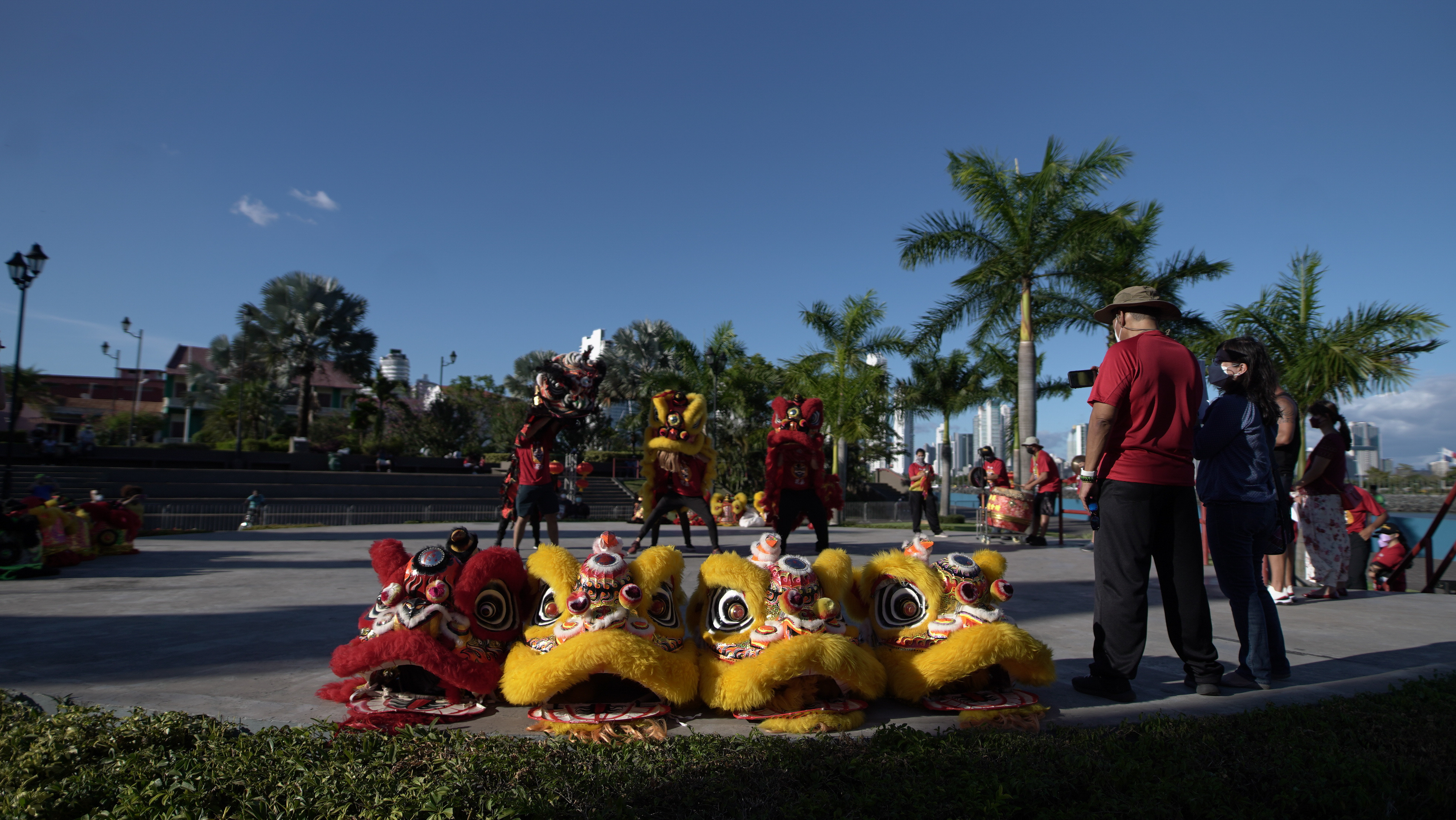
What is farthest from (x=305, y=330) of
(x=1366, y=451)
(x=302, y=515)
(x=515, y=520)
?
(x=1366, y=451)

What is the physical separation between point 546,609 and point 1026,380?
51.3 ft

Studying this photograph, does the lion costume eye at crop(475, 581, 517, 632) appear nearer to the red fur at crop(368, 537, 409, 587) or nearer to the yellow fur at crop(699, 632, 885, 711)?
the red fur at crop(368, 537, 409, 587)

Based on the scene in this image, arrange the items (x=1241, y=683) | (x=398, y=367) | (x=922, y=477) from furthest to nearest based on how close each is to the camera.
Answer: (x=398, y=367) → (x=922, y=477) → (x=1241, y=683)

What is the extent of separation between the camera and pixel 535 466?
8.14 meters

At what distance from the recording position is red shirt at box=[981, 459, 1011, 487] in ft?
41.2

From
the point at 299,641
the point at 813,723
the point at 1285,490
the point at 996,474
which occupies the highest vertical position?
the point at 996,474

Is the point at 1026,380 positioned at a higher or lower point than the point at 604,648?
higher

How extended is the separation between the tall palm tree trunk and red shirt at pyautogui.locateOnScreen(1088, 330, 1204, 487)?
44.3 feet

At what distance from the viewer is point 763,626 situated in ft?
10.6

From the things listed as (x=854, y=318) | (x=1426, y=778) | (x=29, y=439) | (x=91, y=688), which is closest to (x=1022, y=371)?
(x=854, y=318)

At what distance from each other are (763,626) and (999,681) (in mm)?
1192

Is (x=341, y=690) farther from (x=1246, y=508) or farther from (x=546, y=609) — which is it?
(x=1246, y=508)

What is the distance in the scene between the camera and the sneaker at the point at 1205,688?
3.63 m

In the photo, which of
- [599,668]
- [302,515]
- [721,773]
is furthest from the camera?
[302,515]
